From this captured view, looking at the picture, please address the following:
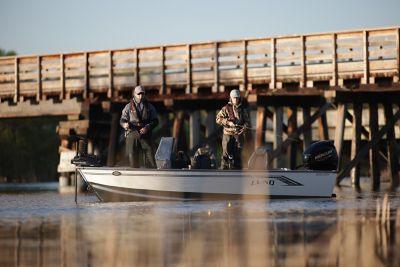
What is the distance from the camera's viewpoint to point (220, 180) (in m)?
24.0

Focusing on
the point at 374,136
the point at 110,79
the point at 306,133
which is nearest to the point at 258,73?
the point at 306,133

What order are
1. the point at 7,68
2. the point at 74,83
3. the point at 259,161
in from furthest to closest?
the point at 7,68 < the point at 74,83 < the point at 259,161

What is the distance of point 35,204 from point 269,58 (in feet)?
42.8

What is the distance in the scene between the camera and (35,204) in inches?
953

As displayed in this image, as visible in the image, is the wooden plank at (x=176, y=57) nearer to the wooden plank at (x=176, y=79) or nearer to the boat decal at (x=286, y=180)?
the wooden plank at (x=176, y=79)

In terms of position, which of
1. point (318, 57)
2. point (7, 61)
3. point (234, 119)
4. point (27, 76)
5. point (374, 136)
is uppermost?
point (7, 61)

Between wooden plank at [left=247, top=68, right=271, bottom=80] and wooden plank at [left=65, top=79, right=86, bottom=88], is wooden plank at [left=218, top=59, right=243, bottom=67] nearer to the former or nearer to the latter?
wooden plank at [left=247, top=68, right=271, bottom=80]

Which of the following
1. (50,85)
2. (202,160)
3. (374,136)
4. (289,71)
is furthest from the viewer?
(50,85)

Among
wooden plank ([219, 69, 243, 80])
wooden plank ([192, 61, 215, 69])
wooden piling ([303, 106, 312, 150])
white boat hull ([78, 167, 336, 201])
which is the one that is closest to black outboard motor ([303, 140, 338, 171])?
white boat hull ([78, 167, 336, 201])

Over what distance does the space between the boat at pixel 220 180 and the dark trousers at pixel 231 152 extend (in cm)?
83

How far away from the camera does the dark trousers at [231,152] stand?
81.5 ft

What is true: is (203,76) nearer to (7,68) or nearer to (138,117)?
(7,68)

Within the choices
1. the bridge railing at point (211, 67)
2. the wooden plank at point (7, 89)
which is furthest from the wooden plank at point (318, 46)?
Result: the wooden plank at point (7, 89)

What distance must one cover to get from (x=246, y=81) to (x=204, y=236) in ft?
71.4
